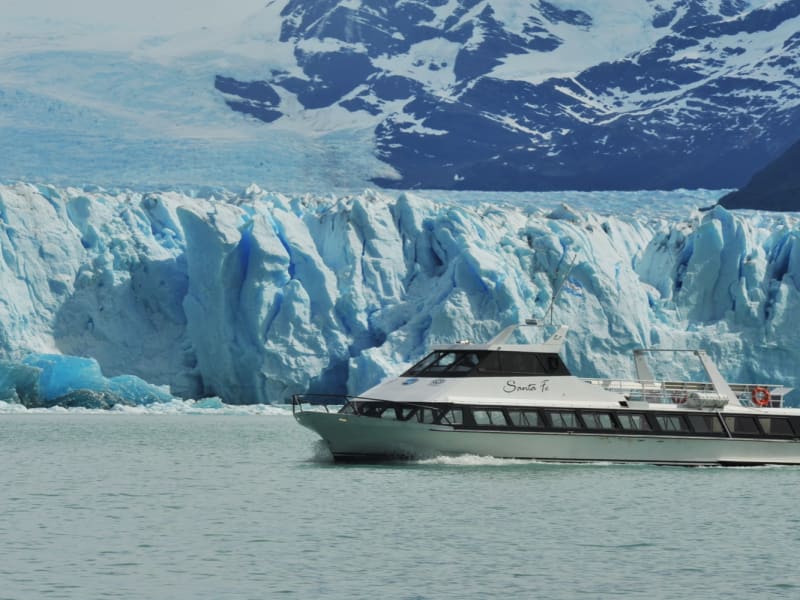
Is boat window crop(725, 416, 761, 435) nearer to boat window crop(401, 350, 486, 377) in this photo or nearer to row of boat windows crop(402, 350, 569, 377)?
row of boat windows crop(402, 350, 569, 377)

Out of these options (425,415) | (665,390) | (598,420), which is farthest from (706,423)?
(425,415)

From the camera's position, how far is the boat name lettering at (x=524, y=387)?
90.5ft

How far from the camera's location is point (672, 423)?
93.7 ft

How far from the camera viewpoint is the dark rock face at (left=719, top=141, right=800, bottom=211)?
68.1m

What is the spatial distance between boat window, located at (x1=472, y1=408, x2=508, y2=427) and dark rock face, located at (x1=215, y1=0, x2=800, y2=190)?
204ft

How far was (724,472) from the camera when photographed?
28.0 metres

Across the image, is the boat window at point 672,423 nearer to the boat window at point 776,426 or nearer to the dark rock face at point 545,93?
the boat window at point 776,426

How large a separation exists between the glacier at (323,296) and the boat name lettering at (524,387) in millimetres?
14778

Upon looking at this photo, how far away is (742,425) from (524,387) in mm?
4615

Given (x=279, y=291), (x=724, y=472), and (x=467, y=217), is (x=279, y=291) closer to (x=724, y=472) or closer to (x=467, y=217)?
(x=467, y=217)

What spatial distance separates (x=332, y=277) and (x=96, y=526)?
84.6ft

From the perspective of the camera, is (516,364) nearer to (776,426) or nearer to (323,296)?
(776,426)

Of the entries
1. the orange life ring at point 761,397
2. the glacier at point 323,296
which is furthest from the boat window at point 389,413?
the glacier at point 323,296

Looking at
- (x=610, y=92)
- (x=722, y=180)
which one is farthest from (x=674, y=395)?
(x=610, y=92)
